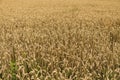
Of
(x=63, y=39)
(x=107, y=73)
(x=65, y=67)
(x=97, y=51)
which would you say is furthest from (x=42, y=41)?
(x=107, y=73)

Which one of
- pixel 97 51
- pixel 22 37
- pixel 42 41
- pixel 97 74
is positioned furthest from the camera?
pixel 22 37

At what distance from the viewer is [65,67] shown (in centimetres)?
311

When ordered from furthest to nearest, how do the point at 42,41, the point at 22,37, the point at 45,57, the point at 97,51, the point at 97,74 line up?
1. the point at 22,37
2. the point at 42,41
3. the point at 97,51
4. the point at 45,57
5. the point at 97,74

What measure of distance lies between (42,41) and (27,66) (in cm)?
108

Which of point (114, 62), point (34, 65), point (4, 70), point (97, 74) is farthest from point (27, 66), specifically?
point (114, 62)

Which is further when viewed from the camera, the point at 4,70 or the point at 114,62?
the point at 114,62

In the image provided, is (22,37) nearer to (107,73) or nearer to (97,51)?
(97,51)

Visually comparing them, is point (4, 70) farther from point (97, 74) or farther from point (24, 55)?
point (97, 74)

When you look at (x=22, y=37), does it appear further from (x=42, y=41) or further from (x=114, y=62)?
(x=114, y=62)

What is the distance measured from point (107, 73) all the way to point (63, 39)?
1812 millimetres

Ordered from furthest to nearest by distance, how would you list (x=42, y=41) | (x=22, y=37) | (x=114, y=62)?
(x=22, y=37) → (x=42, y=41) → (x=114, y=62)

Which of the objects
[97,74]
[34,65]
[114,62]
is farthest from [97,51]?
[34,65]

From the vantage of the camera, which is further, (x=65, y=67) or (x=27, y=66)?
(x=27, y=66)

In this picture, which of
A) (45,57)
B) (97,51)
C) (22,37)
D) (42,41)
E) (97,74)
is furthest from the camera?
(22,37)
